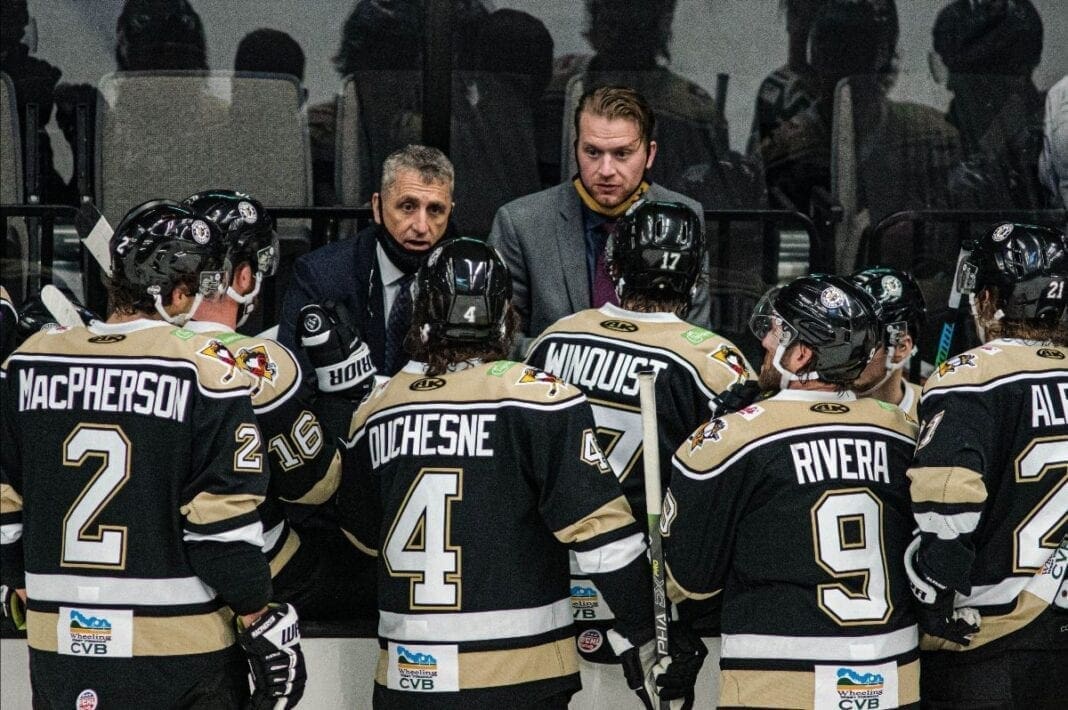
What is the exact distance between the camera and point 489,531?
3.37m

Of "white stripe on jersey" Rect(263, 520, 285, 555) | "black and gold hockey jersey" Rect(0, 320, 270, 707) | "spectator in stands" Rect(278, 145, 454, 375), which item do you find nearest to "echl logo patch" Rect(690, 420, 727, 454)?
"black and gold hockey jersey" Rect(0, 320, 270, 707)

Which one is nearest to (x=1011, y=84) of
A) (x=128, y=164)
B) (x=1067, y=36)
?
(x=1067, y=36)

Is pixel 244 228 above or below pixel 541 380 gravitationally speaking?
above

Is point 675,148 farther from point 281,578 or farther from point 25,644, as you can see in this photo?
point 25,644

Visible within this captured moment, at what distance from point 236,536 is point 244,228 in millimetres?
883

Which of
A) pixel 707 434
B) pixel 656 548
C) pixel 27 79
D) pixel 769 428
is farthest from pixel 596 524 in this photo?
pixel 27 79

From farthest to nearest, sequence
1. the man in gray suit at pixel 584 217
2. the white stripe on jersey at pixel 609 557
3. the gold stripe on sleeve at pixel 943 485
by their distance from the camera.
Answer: the man in gray suit at pixel 584 217, the white stripe on jersey at pixel 609 557, the gold stripe on sleeve at pixel 943 485

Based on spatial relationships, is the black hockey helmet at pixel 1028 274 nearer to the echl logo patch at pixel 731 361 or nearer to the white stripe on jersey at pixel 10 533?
the echl logo patch at pixel 731 361

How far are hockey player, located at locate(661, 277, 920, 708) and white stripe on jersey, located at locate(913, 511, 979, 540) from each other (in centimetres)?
10

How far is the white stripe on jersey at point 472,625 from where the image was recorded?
3.39 m

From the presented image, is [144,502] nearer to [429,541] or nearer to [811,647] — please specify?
[429,541]

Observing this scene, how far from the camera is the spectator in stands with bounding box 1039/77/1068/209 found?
5.38 meters

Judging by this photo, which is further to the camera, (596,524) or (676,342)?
(676,342)

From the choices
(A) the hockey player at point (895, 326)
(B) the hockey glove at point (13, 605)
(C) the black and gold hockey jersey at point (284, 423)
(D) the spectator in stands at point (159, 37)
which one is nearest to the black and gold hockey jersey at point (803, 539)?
(A) the hockey player at point (895, 326)
